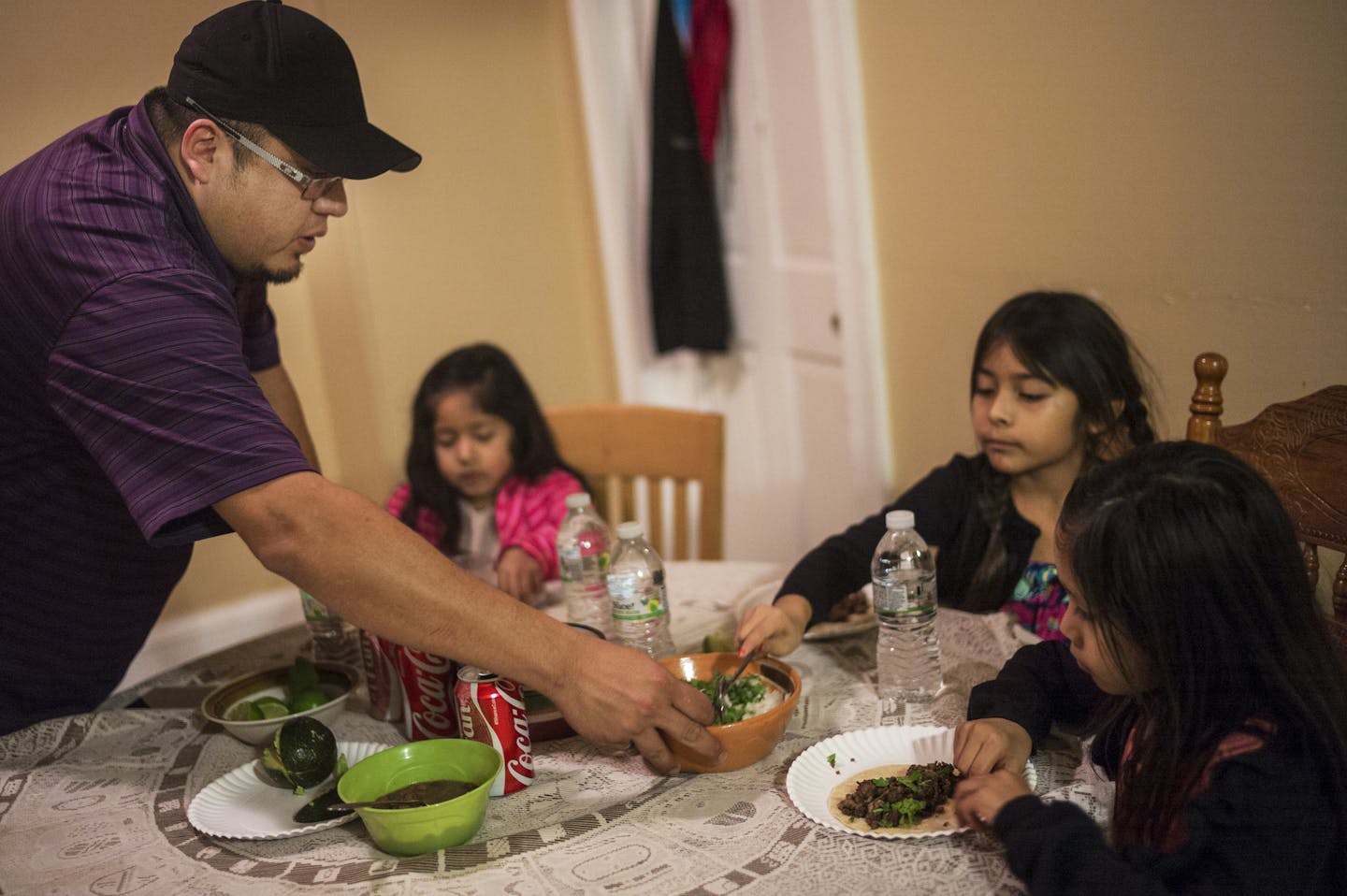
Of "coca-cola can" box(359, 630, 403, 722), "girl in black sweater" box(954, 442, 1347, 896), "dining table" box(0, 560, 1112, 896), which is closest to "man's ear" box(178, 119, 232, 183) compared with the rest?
"coca-cola can" box(359, 630, 403, 722)

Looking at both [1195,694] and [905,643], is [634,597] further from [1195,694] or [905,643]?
[1195,694]

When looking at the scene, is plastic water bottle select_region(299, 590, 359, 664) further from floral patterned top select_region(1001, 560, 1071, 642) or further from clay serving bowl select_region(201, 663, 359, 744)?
floral patterned top select_region(1001, 560, 1071, 642)

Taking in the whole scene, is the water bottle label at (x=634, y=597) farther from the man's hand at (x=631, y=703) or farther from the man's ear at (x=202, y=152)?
the man's ear at (x=202, y=152)

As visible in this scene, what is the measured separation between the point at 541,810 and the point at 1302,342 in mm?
1693

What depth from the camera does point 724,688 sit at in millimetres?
1489

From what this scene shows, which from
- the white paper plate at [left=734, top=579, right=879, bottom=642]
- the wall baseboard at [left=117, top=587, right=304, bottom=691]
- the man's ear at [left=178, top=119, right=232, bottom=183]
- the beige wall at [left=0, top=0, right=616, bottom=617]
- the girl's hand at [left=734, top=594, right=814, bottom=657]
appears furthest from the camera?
the wall baseboard at [left=117, top=587, right=304, bottom=691]

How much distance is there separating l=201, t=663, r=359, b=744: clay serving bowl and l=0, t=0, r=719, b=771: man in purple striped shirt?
7.5 inches

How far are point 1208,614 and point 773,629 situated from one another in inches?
24.8

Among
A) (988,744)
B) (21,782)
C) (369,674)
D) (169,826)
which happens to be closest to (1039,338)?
(988,744)

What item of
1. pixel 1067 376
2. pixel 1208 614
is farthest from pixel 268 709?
pixel 1067 376

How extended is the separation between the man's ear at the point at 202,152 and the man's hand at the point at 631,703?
796mm

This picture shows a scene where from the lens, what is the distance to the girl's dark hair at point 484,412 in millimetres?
2543

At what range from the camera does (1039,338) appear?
72.9 inches

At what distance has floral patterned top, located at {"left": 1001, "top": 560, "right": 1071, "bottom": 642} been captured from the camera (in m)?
1.81
